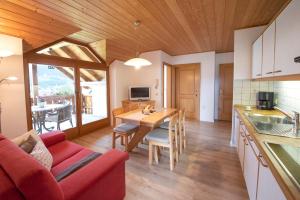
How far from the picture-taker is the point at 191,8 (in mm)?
2184

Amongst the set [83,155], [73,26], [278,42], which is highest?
[73,26]

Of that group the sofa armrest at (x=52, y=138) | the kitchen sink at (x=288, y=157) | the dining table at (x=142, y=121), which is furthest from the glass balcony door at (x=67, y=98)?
the kitchen sink at (x=288, y=157)

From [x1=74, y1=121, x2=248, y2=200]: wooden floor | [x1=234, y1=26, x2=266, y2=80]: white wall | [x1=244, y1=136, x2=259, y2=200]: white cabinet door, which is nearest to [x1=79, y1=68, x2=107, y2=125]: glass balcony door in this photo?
[x1=74, y1=121, x2=248, y2=200]: wooden floor

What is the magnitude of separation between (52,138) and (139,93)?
298cm

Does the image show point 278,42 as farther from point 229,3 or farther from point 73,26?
point 73,26

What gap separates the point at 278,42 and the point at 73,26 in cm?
301

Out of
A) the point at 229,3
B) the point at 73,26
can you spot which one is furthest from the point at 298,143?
the point at 73,26

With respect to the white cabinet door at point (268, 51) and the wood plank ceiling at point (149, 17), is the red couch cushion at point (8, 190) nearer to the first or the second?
the wood plank ceiling at point (149, 17)

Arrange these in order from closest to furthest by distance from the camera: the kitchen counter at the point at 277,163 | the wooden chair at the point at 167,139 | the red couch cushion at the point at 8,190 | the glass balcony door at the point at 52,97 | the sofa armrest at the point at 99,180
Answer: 1. the kitchen counter at the point at 277,163
2. the red couch cushion at the point at 8,190
3. the sofa armrest at the point at 99,180
4. the wooden chair at the point at 167,139
5. the glass balcony door at the point at 52,97

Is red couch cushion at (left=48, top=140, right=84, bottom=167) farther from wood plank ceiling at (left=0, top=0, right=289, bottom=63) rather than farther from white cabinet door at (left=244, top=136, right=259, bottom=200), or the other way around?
white cabinet door at (left=244, top=136, right=259, bottom=200)

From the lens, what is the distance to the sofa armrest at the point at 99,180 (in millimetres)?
1070

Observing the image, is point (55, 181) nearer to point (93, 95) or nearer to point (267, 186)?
point (267, 186)

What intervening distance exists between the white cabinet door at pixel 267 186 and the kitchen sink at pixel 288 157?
0.11 metres

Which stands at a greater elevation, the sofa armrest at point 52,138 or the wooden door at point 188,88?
the wooden door at point 188,88
